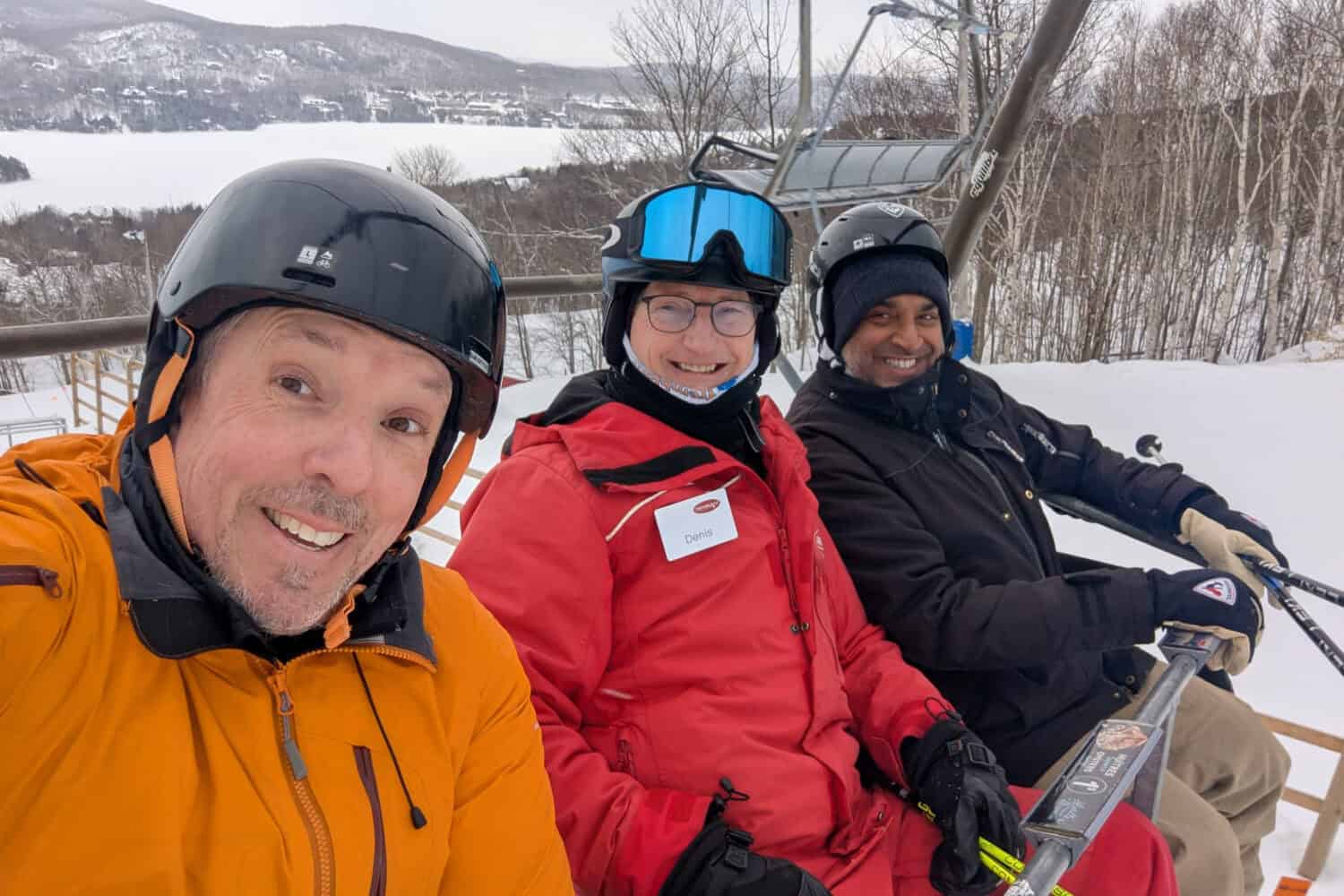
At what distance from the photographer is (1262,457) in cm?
624

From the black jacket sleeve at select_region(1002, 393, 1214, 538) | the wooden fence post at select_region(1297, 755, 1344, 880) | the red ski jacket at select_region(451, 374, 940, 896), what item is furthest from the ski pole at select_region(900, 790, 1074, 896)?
the wooden fence post at select_region(1297, 755, 1344, 880)

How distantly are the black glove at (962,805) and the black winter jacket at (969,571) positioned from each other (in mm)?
259

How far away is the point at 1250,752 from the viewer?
1.98m

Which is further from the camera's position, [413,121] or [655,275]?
[413,121]

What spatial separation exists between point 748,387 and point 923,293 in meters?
0.70

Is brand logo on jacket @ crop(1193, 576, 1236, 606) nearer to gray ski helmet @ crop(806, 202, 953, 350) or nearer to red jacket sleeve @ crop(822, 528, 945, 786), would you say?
red jacket sleeve @ crop(822, 528, 945, 786)

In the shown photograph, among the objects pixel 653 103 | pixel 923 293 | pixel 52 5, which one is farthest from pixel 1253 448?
pixel 52 5

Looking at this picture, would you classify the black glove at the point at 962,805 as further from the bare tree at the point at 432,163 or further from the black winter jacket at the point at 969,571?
the bare tree at the point at 432,163

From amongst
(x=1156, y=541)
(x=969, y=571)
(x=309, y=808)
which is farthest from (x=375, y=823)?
(x=1156, y=541)

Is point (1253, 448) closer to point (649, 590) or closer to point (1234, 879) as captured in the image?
point (1234, 879)

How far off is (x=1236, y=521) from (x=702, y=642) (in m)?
1.92

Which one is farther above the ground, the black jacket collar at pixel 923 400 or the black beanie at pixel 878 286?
the black beanie at pixel 878 286

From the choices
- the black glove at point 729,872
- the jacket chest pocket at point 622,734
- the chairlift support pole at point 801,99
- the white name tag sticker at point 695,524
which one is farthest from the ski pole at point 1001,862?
the chairlift support pole at point 801,99

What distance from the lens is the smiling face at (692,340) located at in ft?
5.40
